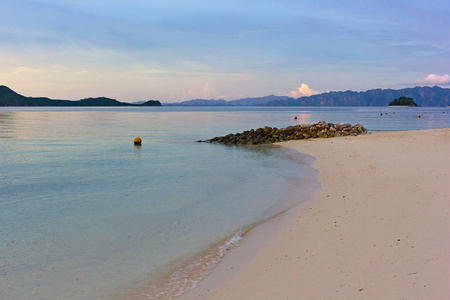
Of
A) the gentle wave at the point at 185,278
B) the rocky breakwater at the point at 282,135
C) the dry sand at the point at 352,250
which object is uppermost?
the rocky breakwater at the point at 282,135

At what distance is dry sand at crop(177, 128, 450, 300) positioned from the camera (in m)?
4.74

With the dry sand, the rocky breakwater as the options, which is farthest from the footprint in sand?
the rocky breakwater

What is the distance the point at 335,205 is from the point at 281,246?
3.14m

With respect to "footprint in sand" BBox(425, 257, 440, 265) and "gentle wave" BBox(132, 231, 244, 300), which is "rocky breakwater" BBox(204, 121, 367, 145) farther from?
"footprint in sand" BBox(425, 257, 440, 265)

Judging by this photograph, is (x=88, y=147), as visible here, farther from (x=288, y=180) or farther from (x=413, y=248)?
(x=413, y=248)

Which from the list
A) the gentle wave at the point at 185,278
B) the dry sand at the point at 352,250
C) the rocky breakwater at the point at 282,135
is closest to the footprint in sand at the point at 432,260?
the dry sand at the point at 352,250

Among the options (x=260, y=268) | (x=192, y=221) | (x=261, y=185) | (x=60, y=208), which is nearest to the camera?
(x=260, y=268)

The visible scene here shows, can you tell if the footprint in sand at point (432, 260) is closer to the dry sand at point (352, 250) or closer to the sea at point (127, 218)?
the dry sand at point (352, 250)

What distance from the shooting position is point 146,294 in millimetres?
5102

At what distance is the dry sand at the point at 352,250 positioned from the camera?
15.6ft

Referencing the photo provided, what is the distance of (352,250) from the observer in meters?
5.98

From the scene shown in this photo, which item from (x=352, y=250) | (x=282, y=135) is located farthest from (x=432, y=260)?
(x=282, y=135)

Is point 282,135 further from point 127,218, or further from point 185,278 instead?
point 185,278

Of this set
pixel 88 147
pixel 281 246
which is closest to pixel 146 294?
pixel 281 246
